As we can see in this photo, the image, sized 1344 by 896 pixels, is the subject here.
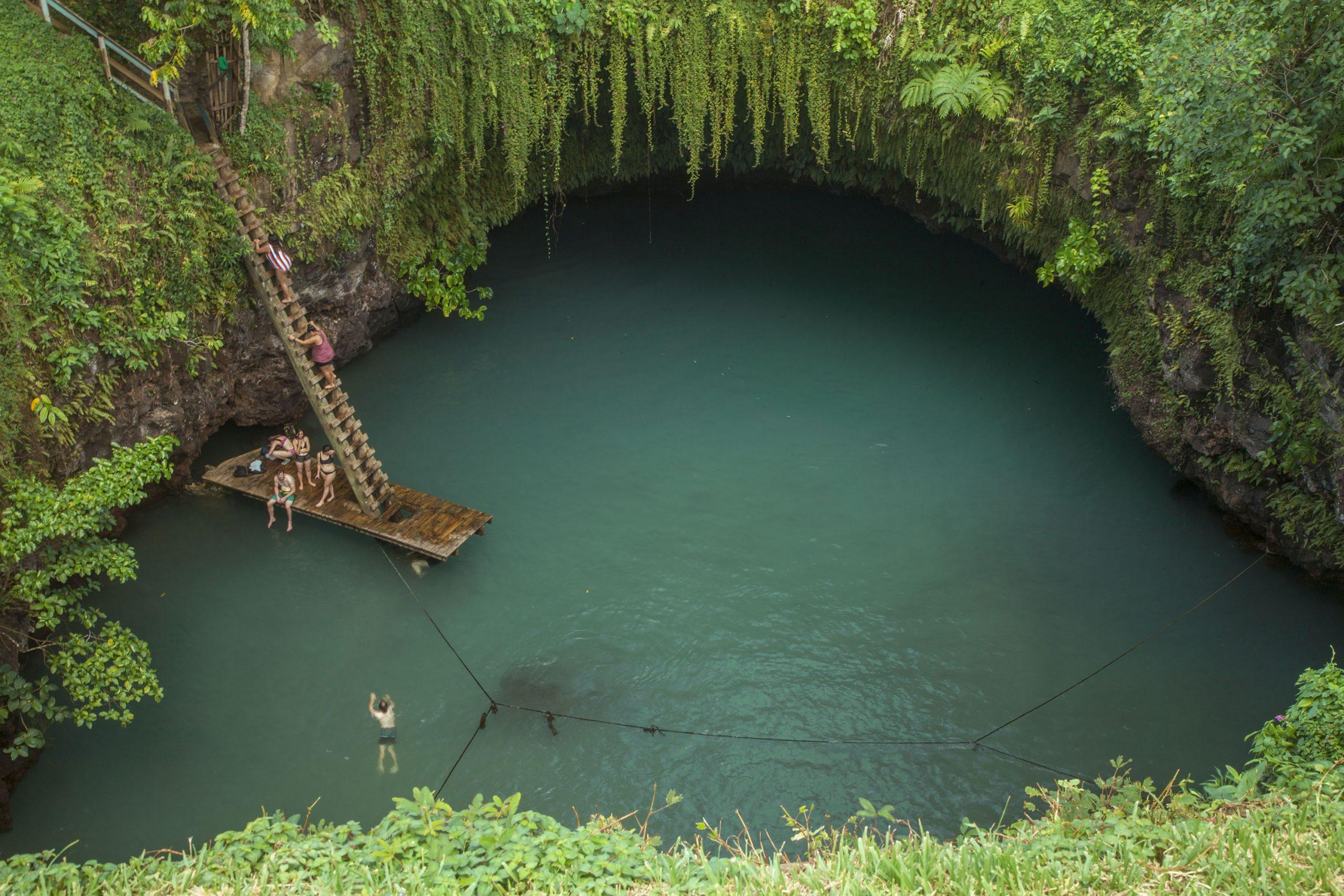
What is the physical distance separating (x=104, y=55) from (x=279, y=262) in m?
2.54

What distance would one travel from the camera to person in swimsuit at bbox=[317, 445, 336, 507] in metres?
11.3

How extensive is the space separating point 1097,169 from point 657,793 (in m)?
8.24

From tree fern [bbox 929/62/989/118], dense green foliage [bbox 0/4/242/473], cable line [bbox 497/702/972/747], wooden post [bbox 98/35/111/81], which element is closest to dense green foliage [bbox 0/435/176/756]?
dense green foliage [bbox 0/4/242/473]

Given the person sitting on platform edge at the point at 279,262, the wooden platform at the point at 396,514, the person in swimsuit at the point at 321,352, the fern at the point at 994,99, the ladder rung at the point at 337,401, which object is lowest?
the wooden platform at the point at 396,514

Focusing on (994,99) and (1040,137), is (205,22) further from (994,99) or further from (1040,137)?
(1040,137)

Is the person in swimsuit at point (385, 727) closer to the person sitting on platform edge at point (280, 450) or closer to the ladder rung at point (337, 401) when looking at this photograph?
the ladder rung at point (337, 401)

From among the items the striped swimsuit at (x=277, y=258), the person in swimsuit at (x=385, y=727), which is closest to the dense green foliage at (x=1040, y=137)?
the striped swimsuit at (x=277, y=258)

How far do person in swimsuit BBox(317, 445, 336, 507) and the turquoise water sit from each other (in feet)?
1.37

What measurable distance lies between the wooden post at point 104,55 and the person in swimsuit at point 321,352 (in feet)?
10.0

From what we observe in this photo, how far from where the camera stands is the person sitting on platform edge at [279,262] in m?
10.9

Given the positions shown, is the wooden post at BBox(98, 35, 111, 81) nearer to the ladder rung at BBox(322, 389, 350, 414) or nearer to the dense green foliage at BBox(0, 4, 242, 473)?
the dense green foliage at BBox(0, 4, 242, 473)

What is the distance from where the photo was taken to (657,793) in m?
8.91

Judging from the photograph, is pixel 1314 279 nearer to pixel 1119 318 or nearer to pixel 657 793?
pixel 1119 318

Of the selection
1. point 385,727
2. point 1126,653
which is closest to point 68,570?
point 385,727
